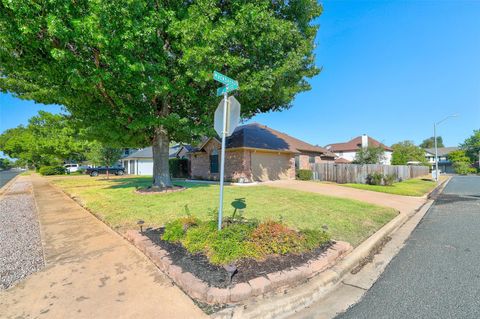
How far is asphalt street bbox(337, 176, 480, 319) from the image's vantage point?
2.66m

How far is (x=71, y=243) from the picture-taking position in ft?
15.3

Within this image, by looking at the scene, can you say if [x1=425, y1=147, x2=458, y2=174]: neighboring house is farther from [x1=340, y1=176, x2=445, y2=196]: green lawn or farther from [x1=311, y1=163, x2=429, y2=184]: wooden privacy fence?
[x1=340, y1=176, x2=445, y2=196]: green lawn

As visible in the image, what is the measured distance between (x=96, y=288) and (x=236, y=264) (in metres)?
1.85

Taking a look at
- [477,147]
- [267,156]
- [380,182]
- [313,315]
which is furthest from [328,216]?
[477,147]

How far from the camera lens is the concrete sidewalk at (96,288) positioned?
2.53 metres

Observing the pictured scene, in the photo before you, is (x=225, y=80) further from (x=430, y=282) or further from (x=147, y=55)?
(x=147, y=55)

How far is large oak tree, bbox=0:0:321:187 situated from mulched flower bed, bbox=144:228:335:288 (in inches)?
245

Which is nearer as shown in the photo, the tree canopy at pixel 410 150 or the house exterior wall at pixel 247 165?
the house exterior wall at pixel 247 165

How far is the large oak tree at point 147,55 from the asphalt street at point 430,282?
7344mm

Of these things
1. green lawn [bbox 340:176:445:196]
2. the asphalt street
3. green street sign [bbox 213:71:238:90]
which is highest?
green street sign [bbox 213:71:238:90]

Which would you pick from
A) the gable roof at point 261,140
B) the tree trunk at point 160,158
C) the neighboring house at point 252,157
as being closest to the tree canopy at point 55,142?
the neighboring house at point 252,157

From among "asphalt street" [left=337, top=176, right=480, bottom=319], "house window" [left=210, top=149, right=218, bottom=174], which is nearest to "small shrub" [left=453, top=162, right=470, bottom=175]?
"house window" [left=210, top=149, right=218, bottom=174]

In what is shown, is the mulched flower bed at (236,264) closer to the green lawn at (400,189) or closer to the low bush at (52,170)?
the green lawn at (400,189)

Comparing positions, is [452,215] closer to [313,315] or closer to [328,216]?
[328,216]
